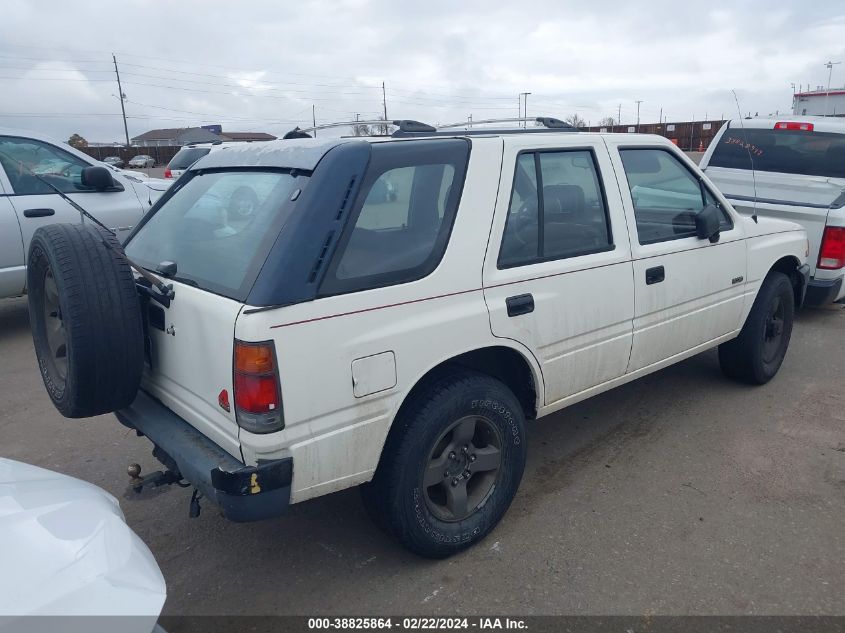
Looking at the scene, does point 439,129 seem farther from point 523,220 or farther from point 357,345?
point 357,345

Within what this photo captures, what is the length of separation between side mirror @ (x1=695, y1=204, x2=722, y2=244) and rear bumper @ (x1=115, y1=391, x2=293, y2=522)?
277 centimetres

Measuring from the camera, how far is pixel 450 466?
296cm

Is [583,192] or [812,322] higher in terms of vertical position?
[583,192]

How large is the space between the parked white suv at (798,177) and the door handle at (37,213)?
6.48 metres

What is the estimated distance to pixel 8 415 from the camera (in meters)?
4.75

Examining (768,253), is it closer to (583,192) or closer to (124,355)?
(583,192)

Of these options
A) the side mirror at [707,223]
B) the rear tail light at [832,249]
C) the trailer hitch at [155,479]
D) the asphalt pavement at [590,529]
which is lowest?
the asphalt pavement at [590,529]

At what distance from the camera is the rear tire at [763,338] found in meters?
4.66

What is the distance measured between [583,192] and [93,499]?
259 centimetres

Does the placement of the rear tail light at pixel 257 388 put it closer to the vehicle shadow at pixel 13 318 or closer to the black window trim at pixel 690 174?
the black window trim at pixel 690 174

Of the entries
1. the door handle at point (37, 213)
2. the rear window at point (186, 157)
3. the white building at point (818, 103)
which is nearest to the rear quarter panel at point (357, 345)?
the door handle at point (37, 213)

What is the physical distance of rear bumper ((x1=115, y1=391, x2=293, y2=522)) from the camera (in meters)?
2.36

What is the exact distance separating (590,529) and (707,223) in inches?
74.2

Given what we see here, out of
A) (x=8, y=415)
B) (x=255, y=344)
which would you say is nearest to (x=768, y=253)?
(x=255, y=344)
